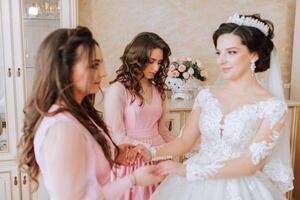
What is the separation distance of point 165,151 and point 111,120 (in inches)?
13.3

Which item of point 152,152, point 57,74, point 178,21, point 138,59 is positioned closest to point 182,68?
point 178,21

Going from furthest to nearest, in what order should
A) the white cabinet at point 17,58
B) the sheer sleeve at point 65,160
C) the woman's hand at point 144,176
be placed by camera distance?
1. the white cabinet at point 17,58
2. the woman's hand at point 144,176
3. the sheer sleeve at point 65,160

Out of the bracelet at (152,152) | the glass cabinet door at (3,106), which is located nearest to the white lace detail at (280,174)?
the bracelet at (152,152)

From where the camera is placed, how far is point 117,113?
1687mm

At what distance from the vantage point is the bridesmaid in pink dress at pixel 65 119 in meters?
0.90

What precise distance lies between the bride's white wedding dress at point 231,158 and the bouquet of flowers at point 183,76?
3.50 feet

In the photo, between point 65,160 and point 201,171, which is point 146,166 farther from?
point 65,160

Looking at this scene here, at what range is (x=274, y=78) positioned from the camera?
60.9 inches

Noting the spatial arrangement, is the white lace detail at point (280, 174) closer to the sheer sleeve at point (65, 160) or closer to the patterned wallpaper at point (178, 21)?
the sheer sleeve at point (65, 160)

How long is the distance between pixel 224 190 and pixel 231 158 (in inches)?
5.6

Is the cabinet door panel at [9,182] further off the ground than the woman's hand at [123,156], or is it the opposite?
the woman's hand at [123,156]

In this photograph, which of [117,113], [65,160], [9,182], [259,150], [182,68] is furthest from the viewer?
[182,68]

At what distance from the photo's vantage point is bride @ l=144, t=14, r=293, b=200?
51.6 inches

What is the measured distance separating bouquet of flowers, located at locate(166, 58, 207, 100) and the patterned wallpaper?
0.27 m
